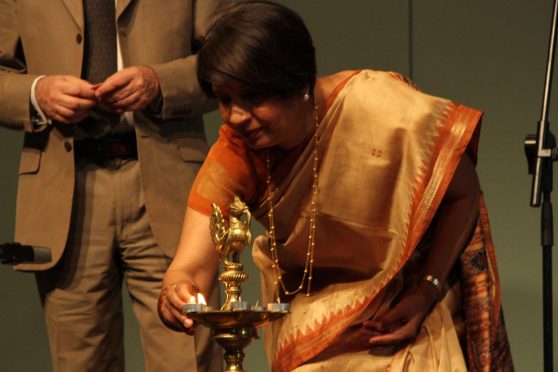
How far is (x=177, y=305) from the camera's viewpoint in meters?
2.14

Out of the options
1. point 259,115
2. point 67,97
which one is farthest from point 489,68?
point 259,115

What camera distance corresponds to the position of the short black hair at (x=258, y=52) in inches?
83.8

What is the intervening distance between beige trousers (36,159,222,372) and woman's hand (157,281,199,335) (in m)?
0.67

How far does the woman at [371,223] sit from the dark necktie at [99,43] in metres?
0.65

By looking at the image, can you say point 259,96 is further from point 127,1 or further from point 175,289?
point 127,1

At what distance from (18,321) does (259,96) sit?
89.5 inches

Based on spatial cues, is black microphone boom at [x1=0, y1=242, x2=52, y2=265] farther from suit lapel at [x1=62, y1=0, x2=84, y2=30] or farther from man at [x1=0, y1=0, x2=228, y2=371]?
suit lapel at [x1=62, y1=0, x2=84, y2=30]

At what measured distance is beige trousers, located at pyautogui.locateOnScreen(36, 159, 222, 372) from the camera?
2.88 metres

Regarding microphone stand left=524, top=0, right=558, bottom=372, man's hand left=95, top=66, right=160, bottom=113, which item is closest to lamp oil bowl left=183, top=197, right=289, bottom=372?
microphone stand left=524, top=0, right=558, bottom=372

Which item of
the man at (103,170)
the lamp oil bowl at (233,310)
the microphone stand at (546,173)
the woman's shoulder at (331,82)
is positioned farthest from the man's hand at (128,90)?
the microphone stand at (546,173)

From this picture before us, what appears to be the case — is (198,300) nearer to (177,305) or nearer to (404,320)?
(177,305)

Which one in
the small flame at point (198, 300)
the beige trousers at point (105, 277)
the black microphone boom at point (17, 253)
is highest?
the black microphone boom at point (17, 253)

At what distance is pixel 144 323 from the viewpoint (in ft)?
9.57

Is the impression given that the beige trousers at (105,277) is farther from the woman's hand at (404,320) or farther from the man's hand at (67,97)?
the woman's hand at (404,320)
